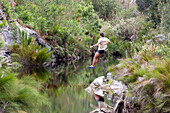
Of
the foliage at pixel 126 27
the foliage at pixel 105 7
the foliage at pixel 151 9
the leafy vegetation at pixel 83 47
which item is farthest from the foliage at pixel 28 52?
the foliage at pixel 105 7

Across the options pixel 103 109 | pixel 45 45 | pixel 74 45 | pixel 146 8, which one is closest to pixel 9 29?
pixel 45 45

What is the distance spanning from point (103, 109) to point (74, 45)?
15425 millimetres

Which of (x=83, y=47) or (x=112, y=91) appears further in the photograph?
(x=83, y=47)

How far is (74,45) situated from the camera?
2089 cm

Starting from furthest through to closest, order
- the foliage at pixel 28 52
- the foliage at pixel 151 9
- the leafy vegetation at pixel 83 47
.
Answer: the foliage at pixel 151 9
the foliage at pixel 28 52
the leafy vegetation at pixel 83 47

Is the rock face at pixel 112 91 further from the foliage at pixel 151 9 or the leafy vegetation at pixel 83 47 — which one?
the foliage at pixel 151 9

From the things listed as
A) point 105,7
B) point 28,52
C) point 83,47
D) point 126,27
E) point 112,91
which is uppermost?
point 105,7

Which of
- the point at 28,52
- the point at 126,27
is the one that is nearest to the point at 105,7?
the point at 126,27

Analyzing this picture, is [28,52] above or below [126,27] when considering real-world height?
below

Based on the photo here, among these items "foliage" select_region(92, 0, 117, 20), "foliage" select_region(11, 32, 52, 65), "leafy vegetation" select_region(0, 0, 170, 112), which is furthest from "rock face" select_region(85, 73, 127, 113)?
"foliage" select_region(92, 0, 117, 20)

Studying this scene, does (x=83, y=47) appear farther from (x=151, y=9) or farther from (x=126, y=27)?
(x=126, y=27)

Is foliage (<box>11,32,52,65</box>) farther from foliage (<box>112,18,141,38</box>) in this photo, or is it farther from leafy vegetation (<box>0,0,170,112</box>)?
foliage (<box>112,18,141,38</box>)

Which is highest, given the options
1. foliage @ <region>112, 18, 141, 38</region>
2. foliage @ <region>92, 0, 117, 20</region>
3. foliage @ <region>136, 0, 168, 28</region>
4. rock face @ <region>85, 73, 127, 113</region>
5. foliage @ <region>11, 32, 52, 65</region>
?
foliage @ <region>92, 0, 117, 20</region>

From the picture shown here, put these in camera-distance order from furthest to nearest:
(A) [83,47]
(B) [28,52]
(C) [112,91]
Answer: (A) [83,47], (B) [28,52], (C) [112,91]
